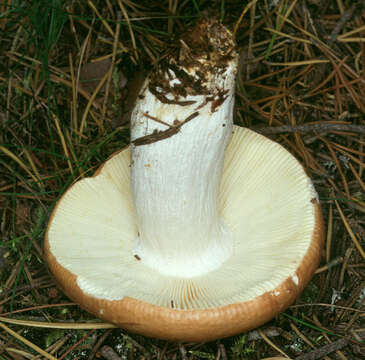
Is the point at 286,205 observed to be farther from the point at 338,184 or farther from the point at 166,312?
the point at 166,312

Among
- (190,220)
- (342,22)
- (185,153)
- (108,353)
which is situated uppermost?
Result: (342,22)

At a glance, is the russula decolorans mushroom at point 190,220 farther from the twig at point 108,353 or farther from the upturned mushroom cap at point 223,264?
the twig at point 108,353

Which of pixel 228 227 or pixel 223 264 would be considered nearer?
pixel 223 264

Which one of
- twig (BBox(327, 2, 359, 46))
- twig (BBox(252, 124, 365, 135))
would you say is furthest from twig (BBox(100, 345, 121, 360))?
twig (BBox(327, 2, 359, 46))

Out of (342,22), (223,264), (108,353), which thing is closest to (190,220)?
(223,264)

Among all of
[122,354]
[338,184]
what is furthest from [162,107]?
[338,184]

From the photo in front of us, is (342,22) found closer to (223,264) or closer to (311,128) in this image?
(311,128)

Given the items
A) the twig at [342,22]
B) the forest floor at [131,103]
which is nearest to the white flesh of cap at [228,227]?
the forest floor at [131,103]
